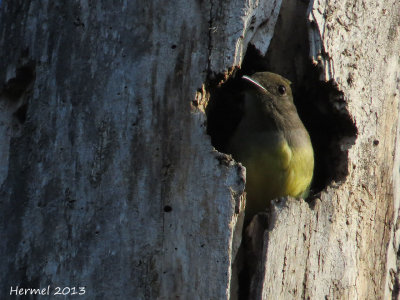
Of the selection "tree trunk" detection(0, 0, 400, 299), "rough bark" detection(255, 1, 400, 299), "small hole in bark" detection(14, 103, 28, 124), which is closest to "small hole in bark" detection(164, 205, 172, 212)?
"tree trunk" detection(0, 0, 400, 299)

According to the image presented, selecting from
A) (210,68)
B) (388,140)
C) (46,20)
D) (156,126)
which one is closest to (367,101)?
(388,140)

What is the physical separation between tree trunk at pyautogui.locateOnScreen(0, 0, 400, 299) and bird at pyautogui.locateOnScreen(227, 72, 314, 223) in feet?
1.18

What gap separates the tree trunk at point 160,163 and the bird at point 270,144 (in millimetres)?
360

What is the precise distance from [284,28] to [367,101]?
699 mm

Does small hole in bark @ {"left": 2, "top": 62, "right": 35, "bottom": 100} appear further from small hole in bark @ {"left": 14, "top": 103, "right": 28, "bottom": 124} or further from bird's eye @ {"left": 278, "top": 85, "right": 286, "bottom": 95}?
bird's eye @ {"left": 278, "top": 85, "right": 286, "bottom": 95}

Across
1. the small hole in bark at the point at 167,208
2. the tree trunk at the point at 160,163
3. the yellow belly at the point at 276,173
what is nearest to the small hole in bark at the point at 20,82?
the tree trunk at the point at 160,163

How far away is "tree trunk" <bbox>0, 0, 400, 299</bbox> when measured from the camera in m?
3.78

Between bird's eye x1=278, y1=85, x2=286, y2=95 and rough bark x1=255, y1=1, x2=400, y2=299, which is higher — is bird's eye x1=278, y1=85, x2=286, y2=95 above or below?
above

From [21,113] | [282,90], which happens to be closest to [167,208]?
[21,113]

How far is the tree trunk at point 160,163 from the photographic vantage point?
378 centimetres

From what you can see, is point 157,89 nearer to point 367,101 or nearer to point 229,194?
point 229,194

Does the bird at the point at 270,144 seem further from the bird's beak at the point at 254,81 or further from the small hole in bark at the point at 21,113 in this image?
the small hole in bark at the point at 21,113

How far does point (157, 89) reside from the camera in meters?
3.96

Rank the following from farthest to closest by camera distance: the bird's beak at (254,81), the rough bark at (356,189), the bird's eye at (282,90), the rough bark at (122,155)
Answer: the bird's eye at (282,90), the bird's beak at (254,81), the rough bark at (356,189), the rough bark at (122,155)
